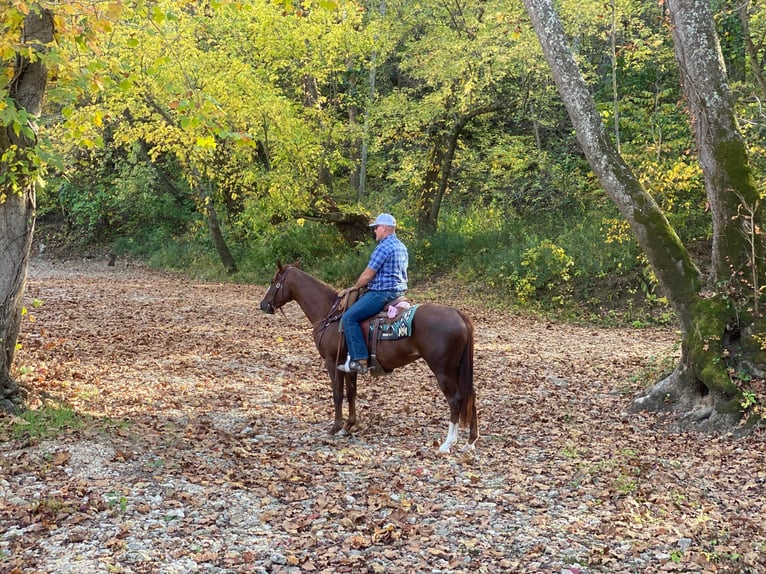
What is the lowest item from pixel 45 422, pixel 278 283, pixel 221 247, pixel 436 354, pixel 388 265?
pixel 45 422

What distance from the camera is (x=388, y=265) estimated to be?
7.66 metres

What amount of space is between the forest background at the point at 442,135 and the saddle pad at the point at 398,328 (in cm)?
967

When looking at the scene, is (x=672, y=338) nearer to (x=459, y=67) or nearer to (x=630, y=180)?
(x=630, y=180)

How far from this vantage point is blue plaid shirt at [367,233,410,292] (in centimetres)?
759

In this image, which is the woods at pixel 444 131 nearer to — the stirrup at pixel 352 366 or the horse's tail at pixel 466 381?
the horse's tail at pixel 466 381

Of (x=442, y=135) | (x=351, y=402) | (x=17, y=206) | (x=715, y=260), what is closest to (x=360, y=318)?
(x=351, y=402)

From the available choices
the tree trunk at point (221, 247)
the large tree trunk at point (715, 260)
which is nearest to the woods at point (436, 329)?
the large tree trunk at point (715, 260)

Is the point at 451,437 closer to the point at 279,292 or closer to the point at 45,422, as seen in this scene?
the point at 279,292

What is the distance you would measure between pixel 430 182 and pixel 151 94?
945 centimetres

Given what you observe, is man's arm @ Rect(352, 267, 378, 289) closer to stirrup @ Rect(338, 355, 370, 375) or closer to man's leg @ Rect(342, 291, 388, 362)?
man's leg @ Rect(342, 291, 388, 362)

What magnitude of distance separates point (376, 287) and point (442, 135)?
15514mm

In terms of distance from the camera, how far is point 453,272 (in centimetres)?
2088

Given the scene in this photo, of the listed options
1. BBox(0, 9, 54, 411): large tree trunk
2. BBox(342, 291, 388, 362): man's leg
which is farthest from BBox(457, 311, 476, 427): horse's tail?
BBox(0, 9, 54, 411): large tree trunk

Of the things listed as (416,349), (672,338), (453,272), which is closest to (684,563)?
(416,349)
